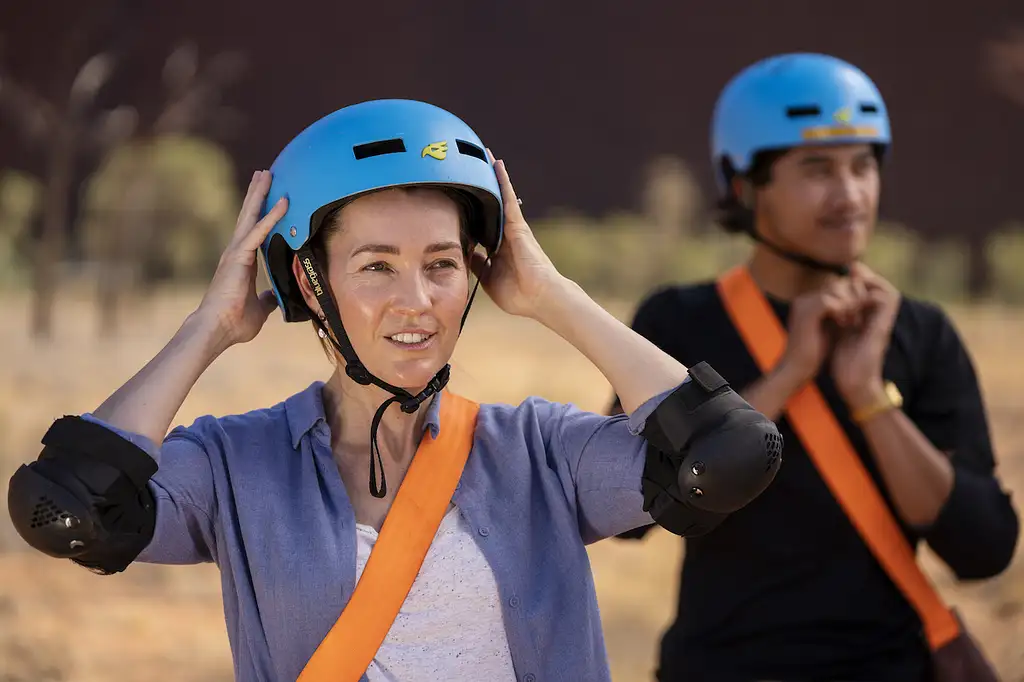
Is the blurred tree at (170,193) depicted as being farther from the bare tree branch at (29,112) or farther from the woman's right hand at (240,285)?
the woman's right hand at (240,285)

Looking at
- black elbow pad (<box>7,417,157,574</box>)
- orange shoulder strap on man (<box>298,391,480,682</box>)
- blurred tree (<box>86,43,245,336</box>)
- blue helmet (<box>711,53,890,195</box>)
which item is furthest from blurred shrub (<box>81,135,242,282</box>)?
black elbow pad (<box>7,417,157,574</box>)

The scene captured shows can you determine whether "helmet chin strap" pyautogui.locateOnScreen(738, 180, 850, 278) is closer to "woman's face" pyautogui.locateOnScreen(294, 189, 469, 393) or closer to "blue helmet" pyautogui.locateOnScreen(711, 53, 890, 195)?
"blue helmet" pyautogui.locateOnScreen(711, 53, 890, 195)

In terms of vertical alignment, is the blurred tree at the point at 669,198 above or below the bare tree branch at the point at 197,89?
below

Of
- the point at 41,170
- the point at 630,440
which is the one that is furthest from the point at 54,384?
the point at 630,440

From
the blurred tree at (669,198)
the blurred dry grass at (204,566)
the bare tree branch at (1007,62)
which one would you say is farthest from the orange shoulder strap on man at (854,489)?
the bare tree branch at (1007,62)

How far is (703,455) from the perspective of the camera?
2.05 meters

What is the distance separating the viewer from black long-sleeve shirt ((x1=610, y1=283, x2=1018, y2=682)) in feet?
9.43

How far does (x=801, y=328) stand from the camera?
3012mm

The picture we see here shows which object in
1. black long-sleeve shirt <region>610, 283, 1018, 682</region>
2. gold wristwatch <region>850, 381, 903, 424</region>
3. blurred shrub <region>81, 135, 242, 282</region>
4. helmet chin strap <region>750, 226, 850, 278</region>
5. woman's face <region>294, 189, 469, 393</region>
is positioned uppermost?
blurred shrub <region>81, 135, 242, 282</region>

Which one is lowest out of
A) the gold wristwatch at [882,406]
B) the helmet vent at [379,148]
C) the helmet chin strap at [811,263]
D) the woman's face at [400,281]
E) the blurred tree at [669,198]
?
the gold wristwatch at [882,406]

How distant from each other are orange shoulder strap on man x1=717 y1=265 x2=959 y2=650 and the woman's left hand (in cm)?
88

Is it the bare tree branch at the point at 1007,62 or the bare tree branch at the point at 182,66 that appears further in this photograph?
the bare tree branch at the point at 1007,62

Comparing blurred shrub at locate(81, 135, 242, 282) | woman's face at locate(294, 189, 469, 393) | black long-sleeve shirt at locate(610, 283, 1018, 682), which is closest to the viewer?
woman's face at locate(294, 189, 469, 393)

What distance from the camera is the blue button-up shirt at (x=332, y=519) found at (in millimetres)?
2109
